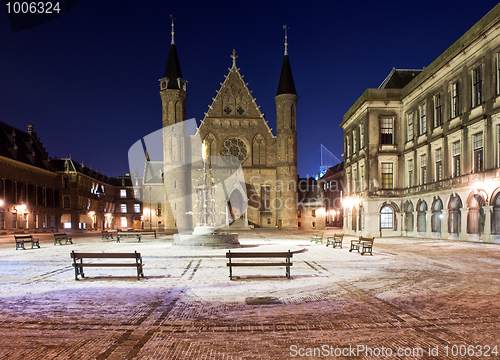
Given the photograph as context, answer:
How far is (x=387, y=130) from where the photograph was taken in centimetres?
3238

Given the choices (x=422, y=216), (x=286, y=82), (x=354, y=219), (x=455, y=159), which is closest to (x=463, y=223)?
(x=455, y=159)

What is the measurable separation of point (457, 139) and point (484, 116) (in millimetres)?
3146

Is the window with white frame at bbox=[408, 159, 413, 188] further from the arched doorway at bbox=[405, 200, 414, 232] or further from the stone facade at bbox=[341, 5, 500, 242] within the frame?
the arched doorway at bbox=[405, 200, 414, 232]

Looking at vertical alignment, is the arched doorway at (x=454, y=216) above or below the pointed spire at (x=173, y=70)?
below

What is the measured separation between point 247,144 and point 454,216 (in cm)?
A: 2987

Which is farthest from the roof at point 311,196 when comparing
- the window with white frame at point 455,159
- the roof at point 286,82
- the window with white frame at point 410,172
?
the window with white frame at point 455,159

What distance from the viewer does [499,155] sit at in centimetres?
2066

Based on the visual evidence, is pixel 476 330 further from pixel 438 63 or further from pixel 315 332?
pixel 438 63

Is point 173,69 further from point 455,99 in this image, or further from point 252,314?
point 252,314

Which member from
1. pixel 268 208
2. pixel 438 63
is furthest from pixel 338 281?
pixel 268 208

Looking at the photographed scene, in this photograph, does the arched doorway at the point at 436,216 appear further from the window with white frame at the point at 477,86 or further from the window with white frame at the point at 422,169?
the window with white frame at the point at 477,86

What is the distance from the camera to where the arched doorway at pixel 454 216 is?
24812 mm

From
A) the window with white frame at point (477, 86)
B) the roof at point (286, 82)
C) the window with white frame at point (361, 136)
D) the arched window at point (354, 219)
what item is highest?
the roof at point (286, 82)

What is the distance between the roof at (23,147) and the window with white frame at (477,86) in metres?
44.6
